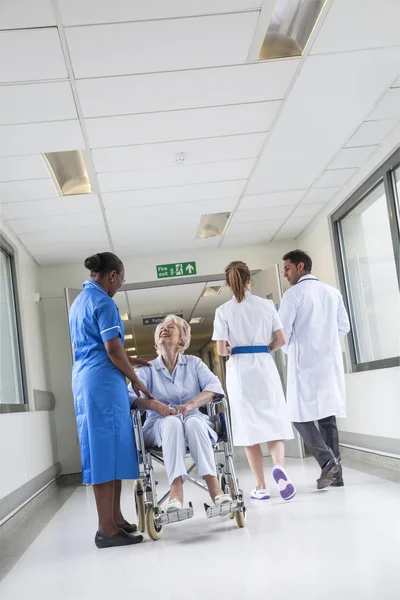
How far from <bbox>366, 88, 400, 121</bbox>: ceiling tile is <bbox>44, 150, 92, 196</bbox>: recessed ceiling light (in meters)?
2.07

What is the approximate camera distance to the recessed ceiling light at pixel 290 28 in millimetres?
3371

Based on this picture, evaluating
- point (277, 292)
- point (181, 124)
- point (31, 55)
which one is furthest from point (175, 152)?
point (277, 292)

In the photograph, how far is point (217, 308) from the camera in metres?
5.15

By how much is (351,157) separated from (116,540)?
3.63m

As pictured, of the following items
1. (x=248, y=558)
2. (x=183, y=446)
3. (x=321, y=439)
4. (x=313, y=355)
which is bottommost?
(x=248, y=558)

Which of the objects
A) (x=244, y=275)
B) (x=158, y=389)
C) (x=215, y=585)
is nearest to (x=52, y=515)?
(x=158, y=389)

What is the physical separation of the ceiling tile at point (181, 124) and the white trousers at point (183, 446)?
1.89 metres

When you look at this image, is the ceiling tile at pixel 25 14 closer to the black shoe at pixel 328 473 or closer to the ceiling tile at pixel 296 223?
the black shoe at pixel 328 473

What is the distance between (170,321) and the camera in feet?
13.6

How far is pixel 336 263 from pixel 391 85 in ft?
9.38

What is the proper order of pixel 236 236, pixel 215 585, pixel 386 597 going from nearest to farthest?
pixel 386 597 < pixel 215 585 < pixel 236 236

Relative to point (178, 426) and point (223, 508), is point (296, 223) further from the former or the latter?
point (223, 508)

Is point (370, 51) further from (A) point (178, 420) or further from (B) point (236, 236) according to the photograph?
(B) point (236, 236)

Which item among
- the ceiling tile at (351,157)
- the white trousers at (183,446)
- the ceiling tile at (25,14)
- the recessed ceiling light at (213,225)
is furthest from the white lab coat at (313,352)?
the ceiling tile at (25,14)
